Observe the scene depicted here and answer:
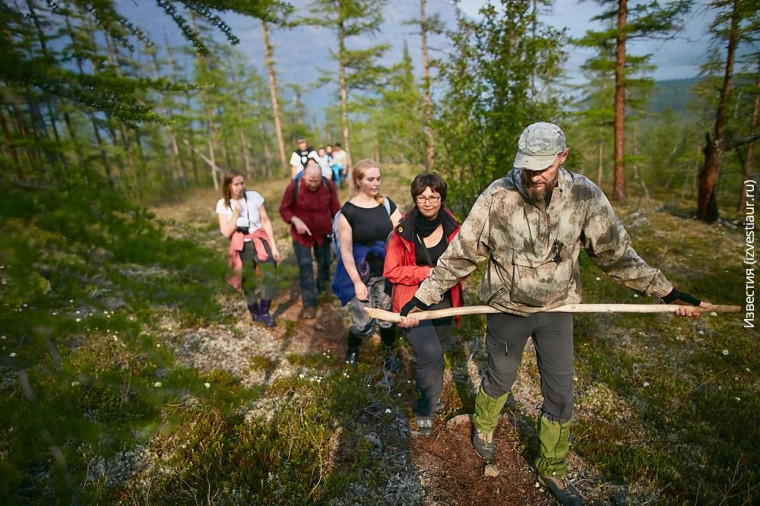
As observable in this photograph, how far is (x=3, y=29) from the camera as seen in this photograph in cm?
165

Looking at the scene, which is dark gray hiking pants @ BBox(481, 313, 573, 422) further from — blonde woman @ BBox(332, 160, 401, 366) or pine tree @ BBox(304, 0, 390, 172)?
pine tree @ BBox(304, 0, 390, 172)

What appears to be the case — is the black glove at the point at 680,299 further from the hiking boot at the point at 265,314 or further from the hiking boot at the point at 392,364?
the hiking boot at the point at 265,314

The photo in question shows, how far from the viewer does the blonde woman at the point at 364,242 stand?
167 inches

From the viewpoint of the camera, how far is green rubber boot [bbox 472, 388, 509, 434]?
332cm

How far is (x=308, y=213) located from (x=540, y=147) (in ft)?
14.2

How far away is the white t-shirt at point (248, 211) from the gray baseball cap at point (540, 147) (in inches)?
153

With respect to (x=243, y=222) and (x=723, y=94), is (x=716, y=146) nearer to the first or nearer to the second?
(x=723, y=94)

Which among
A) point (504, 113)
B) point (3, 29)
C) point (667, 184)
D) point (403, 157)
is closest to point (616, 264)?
point (3, 29)

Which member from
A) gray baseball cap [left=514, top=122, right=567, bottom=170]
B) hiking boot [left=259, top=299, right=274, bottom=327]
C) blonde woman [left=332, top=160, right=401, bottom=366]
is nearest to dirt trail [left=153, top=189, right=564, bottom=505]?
hiking boot [left=259, top=299, right=274, bottom=327]

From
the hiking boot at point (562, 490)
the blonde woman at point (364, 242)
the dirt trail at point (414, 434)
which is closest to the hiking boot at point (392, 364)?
the dirt trail at point (414, 434)

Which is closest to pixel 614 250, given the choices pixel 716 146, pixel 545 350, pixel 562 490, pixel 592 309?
pixel 592 309

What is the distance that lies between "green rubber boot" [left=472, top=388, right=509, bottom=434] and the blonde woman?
1500mm

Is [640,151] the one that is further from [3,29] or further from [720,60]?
[3,29]

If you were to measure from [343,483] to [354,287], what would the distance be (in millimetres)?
1991
